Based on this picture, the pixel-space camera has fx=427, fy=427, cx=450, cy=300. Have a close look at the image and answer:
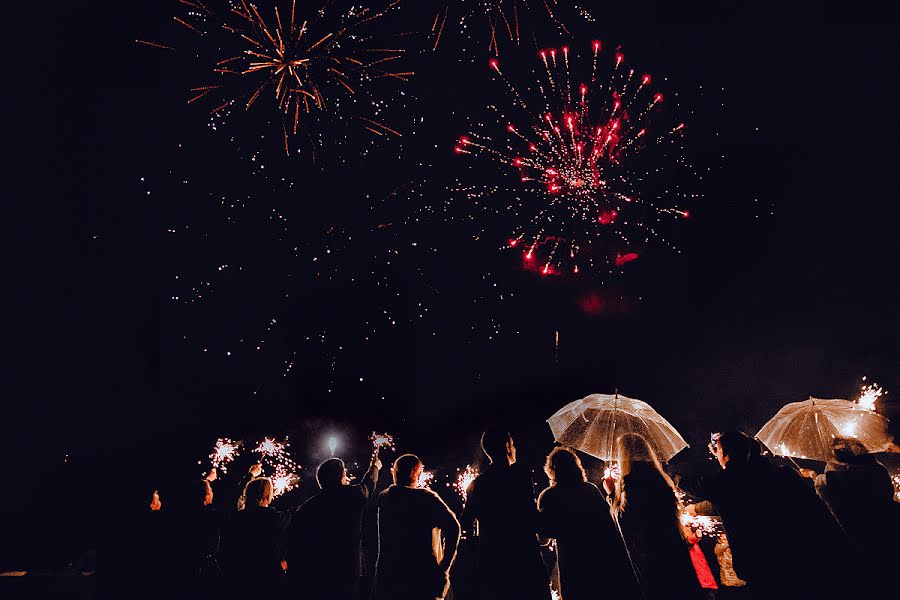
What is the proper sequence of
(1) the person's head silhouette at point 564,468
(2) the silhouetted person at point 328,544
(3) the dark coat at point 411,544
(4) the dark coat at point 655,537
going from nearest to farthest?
1. (4) the dark coat at point 655,537
2. (3) the dark coat at point 411,544
3. (1) the person's head silhouette at point 564,468
4. (2) the silhouetted person at point 328,544

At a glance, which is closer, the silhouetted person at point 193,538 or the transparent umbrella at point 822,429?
the silhouetted person at point 193,538

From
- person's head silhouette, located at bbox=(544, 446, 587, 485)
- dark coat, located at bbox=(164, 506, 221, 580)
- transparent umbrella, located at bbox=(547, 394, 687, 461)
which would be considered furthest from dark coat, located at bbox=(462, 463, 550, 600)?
dark coat, located at bbox=(164, 506, 221, 580)

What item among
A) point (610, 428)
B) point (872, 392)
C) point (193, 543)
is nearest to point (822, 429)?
point (610, 428)

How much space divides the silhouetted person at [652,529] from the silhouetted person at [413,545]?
1366 millimetres

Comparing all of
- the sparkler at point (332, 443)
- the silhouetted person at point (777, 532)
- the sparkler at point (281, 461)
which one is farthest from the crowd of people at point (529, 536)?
the sparkler at point (332, 443)

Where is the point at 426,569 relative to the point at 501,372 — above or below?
below

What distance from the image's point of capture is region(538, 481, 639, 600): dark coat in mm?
2928

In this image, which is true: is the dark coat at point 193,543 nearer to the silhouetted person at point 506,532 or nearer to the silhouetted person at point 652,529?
the silhouetted person at point 506,532

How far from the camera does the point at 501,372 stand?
22109 millimetres

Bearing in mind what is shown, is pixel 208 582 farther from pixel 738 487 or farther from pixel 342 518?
pixel 738 487

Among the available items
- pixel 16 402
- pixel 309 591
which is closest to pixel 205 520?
pixel 309 591

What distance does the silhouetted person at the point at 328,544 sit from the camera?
Result: 3.43 metres

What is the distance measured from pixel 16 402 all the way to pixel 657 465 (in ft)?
36.3

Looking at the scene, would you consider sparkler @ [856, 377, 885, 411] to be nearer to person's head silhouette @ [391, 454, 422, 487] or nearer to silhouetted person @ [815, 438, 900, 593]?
silhouetted person @ [815, 438, 900, 593]
